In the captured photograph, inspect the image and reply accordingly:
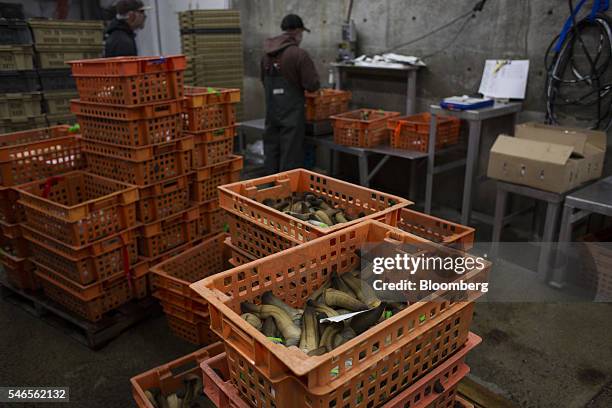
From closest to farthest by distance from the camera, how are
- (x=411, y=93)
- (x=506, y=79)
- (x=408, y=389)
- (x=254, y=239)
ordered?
(x=408, y=389) → (x=254, y=239) → (x=506, y=79) → (x=411, y=93)

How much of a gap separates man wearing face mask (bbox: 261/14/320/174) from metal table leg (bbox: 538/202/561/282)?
2233mm

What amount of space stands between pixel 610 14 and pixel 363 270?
3036 mm

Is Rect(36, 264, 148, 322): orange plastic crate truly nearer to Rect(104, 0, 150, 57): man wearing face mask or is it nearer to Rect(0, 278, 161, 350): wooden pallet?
Rect(0, 278, 161, 350): wooden pallet

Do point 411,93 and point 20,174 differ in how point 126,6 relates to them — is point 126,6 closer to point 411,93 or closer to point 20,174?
point 20,174

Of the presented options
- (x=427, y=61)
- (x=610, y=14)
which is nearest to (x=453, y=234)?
(x=610, y=14)

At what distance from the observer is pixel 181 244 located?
10.6ft

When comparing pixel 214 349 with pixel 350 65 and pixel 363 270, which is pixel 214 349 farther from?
pixel 350 65

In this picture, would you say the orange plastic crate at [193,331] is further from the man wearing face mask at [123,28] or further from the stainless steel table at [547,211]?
the man wearing face mask at [123,28]

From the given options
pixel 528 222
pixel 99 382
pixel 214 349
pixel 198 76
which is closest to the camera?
pixel 214 349

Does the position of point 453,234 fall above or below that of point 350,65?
below

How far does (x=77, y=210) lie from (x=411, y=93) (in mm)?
3265

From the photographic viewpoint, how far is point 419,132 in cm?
405

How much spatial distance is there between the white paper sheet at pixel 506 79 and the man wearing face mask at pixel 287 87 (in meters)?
1.49

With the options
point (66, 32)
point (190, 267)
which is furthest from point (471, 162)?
point (66, 32)
